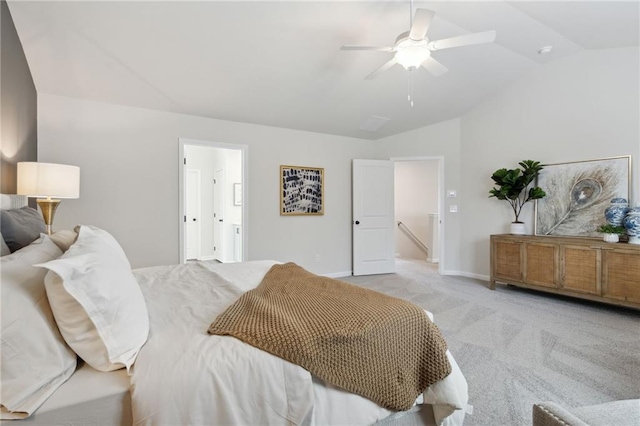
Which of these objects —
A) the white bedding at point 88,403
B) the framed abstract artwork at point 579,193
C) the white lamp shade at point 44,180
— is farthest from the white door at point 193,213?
the framed abstract artwork at point 579,193

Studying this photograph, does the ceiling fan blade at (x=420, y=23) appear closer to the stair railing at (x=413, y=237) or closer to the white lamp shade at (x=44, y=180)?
the white lamp shade at (x=44, y=180)

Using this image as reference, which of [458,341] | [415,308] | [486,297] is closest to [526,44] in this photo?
[486,297]

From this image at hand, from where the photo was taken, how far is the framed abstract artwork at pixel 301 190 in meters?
4.57

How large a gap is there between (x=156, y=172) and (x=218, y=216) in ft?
8.98

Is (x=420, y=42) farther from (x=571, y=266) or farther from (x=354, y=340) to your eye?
(x=571, y=266)

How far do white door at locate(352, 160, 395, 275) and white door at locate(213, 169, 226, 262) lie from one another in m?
2.76

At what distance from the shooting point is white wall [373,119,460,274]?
5000mm

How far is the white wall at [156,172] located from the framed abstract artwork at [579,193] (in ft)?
9.78

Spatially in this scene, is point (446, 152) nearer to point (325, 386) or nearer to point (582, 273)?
point (582, 273)

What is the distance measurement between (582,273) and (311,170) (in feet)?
12.0

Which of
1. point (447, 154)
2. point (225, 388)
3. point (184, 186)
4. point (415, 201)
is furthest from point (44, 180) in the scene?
point (415, 201)

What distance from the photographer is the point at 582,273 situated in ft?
10.9

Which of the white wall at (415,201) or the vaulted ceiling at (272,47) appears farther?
A: the white wall at (415,201)

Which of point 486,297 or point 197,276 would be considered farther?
point 486,297
